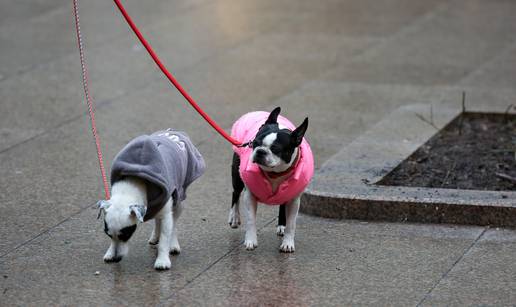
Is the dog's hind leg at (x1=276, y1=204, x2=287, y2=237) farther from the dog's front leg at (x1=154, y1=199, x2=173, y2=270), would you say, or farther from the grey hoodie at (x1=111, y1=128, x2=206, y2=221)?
the dog's front leg at (x1=154, y1=199, x2=173, y2=270)

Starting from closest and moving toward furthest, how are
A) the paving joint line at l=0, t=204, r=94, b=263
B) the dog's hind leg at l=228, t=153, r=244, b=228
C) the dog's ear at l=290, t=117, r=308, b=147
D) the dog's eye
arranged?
the dog's eye
the dog's ear at l=290, t=117, r=308, b=147
the paving joint line at l=0, t=204, r=94, b=263
the dog's hind leg at l=228, t=153, r=244, b=228

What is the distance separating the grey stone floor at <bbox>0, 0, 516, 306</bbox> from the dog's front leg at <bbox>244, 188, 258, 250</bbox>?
0.09 meters

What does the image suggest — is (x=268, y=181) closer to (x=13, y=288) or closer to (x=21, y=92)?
(x=13, y=288)

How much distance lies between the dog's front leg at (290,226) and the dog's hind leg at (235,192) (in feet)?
1.59

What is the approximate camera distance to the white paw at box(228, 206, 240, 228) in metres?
7.03

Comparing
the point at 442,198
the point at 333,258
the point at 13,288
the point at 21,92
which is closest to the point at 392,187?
the point at 442,198

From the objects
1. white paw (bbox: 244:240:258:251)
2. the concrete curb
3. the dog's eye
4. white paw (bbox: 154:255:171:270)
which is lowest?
the concrete curb

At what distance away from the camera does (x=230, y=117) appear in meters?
9.95

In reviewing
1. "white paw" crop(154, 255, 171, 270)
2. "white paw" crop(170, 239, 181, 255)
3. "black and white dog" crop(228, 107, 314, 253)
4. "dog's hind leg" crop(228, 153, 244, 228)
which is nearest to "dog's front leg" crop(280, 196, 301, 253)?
"black and white dog" crop(228, 107, 314, 253)

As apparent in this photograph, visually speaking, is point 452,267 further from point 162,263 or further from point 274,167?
point 162,263

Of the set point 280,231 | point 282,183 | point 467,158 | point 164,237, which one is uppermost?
point 282,183

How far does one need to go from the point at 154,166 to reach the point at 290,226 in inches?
43.7

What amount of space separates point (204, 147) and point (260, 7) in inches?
254

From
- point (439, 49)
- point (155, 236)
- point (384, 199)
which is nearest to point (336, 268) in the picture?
point (384, 199)
